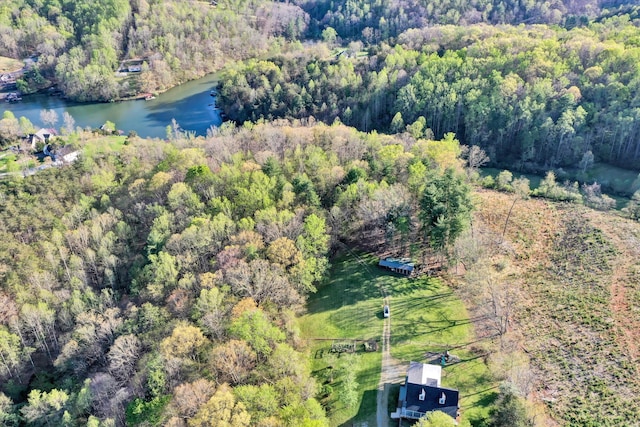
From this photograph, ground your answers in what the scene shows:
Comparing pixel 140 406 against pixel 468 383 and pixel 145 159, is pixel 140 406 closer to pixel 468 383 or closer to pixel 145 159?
pixel 468 383

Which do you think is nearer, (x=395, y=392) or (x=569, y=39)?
(x=395, y=392)

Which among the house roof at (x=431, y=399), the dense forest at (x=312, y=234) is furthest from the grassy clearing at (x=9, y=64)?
the house roof at (x=431, y=399)

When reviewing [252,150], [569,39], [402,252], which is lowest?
[402,252]

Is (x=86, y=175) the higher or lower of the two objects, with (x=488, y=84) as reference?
lower

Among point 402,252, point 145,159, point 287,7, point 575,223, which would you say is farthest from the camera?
point 287,7

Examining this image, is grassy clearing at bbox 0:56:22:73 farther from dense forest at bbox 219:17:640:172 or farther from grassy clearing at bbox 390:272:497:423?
grassy clearing at bbox 390:272:497:423

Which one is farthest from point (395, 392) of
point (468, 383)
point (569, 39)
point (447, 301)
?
point (569, 39)

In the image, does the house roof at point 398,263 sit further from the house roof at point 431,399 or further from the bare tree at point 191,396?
the bare tree at point 191,396
